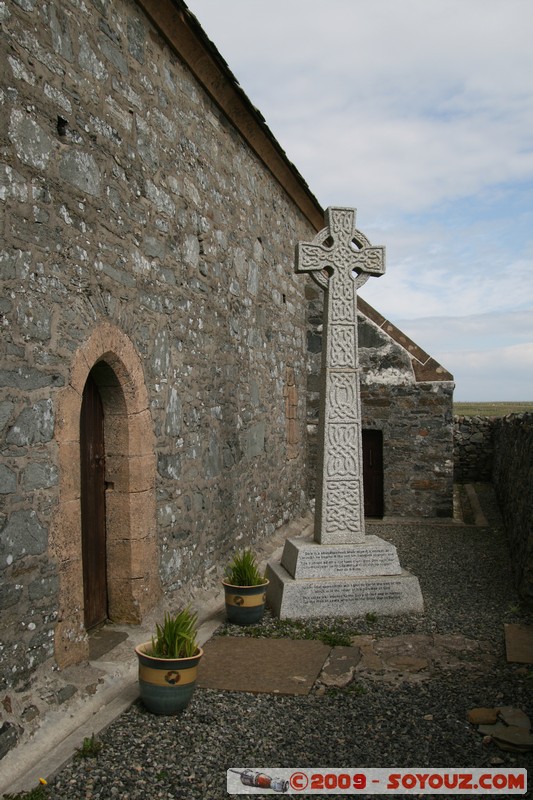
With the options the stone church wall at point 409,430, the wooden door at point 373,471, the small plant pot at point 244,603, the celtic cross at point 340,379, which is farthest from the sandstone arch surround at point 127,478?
the wooden door at point 373,471

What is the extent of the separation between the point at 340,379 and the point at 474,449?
11.3 meters

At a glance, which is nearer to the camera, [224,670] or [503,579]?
[224,670]

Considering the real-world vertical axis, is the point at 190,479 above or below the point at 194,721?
above

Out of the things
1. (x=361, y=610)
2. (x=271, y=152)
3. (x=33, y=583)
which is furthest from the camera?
(x=271, y=152)

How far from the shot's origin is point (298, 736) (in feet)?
11.7

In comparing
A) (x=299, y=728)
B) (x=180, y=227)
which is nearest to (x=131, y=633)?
Answer: (x=299, y=728)

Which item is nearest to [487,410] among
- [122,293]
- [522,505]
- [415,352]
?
[415,352]

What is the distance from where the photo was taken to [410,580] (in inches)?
227

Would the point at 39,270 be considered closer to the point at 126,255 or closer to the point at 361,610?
the point at 126,255

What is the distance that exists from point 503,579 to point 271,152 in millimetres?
5162

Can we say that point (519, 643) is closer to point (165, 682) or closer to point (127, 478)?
point (165, 682)

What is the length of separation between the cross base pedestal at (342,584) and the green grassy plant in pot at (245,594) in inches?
9.0

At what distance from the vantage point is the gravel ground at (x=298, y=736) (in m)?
3.14

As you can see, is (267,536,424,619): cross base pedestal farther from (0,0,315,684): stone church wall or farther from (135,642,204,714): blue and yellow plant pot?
(135,642,204,714): blue and yellow plant pot
